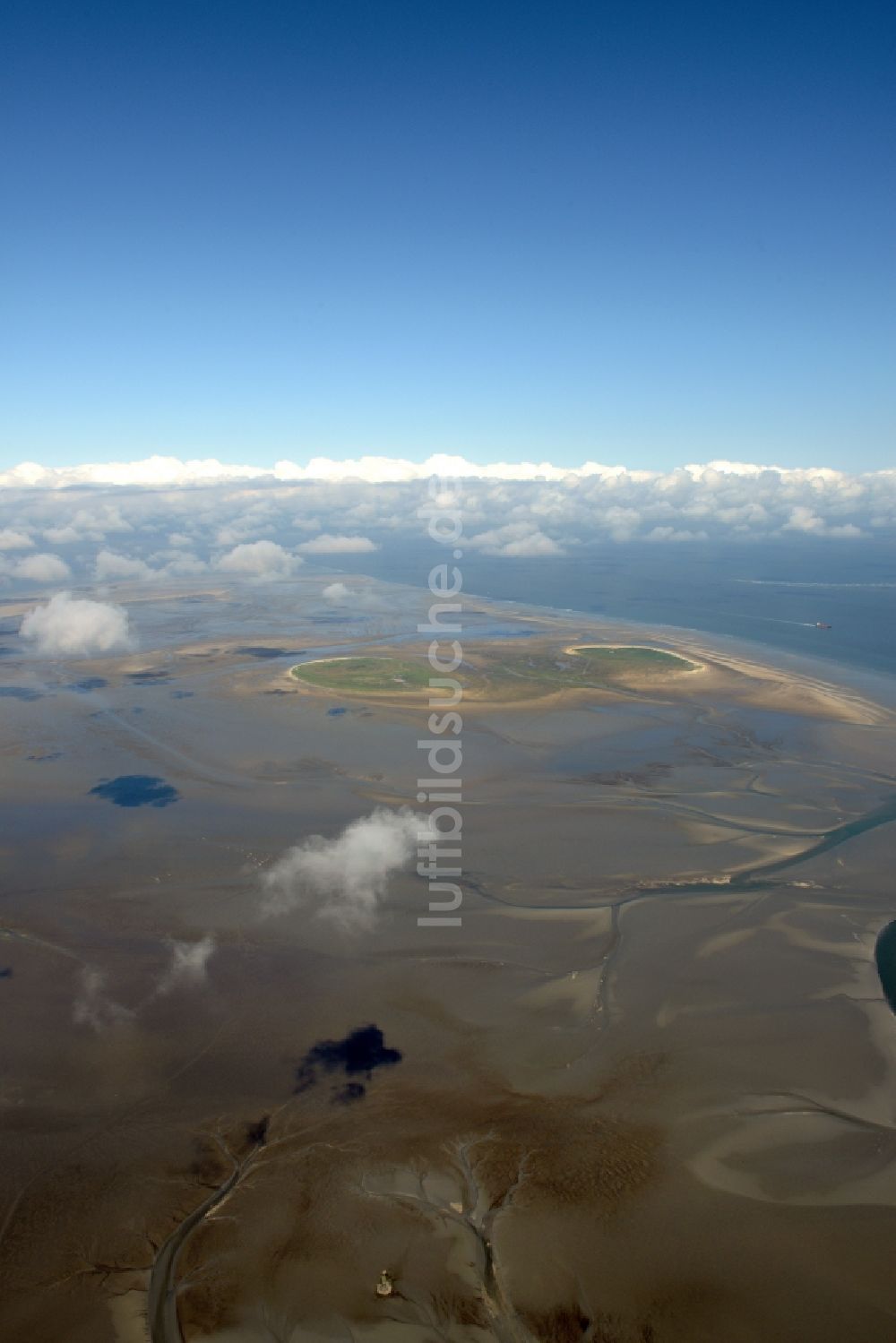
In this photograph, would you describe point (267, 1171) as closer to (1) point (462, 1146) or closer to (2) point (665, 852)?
(1) point (462, 1146)

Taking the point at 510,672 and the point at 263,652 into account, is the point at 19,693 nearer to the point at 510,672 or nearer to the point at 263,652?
the point at 263,652

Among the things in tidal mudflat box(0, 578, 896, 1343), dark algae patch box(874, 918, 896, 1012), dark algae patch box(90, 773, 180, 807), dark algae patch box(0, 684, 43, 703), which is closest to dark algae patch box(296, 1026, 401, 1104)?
tidal mudflat box(0, 578, 896, 1343)

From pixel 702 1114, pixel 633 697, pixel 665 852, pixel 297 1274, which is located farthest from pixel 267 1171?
pixel 633 697

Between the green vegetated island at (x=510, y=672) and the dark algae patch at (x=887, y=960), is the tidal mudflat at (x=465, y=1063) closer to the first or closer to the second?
the dark algae patch at (x=887, y=960)

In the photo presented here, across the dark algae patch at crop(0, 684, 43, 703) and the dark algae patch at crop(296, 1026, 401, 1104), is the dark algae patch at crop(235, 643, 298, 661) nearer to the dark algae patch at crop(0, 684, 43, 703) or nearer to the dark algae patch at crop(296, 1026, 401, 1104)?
the dark algae patch at crop(0, 684, 43, 703)

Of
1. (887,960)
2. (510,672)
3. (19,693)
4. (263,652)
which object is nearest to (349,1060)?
(887,960)
